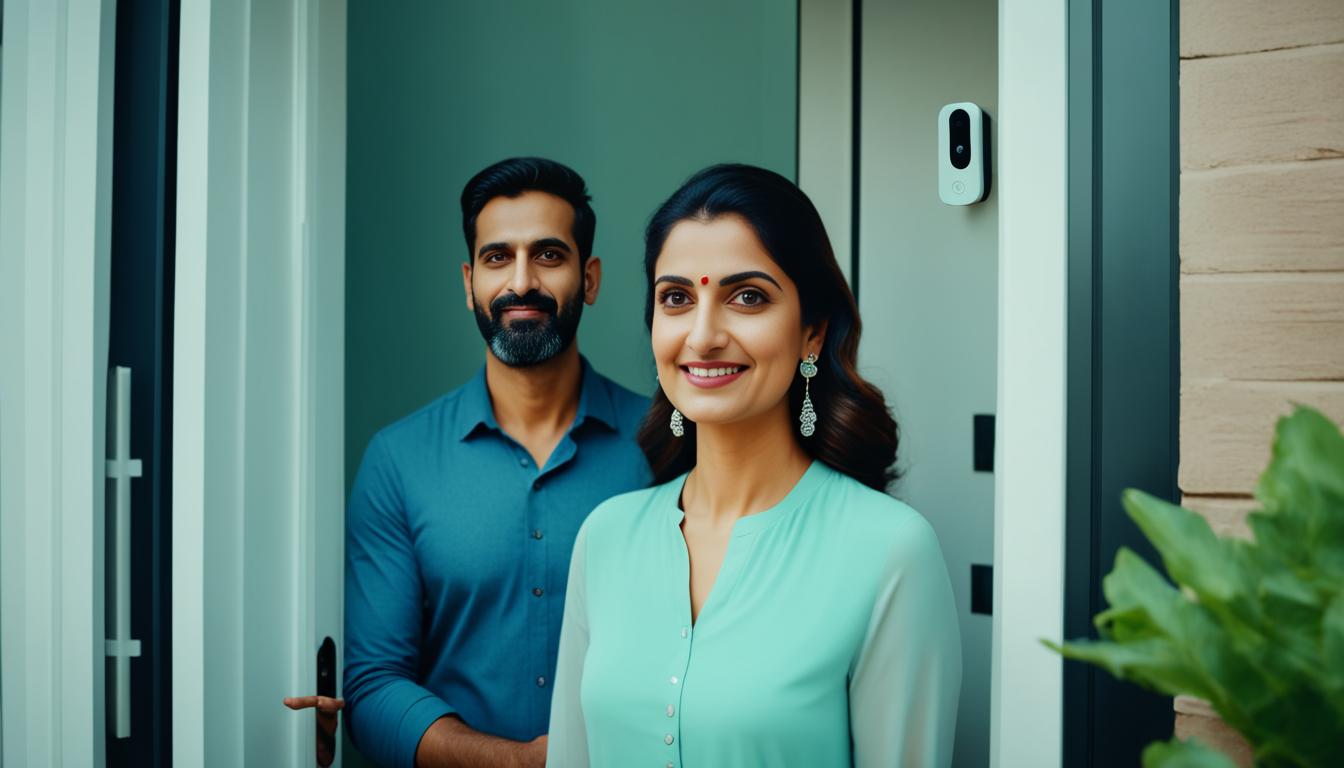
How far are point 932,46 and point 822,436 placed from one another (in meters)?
1.28

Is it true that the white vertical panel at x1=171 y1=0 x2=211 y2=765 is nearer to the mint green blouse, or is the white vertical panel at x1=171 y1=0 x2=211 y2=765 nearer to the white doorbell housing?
the mint green blouse

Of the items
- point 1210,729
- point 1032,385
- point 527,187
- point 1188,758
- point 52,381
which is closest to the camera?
point 1188,758

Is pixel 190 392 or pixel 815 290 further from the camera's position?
pixel 190 392

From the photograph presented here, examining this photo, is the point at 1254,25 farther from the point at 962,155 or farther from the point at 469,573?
the point at 469,573

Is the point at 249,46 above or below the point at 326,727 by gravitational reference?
above

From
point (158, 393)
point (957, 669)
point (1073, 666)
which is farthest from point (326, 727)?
point (1073, 666)

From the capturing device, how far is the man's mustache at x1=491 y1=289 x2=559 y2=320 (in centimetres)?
186

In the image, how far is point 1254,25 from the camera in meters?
0.99

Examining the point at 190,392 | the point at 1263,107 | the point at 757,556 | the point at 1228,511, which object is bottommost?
the point at 757,556

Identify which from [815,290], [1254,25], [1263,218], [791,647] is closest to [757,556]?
[791,647]

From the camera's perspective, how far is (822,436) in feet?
4.66

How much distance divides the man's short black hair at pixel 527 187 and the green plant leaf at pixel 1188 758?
157 cm

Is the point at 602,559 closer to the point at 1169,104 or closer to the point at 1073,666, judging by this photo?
the point at 1073,666

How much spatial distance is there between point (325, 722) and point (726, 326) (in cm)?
107
